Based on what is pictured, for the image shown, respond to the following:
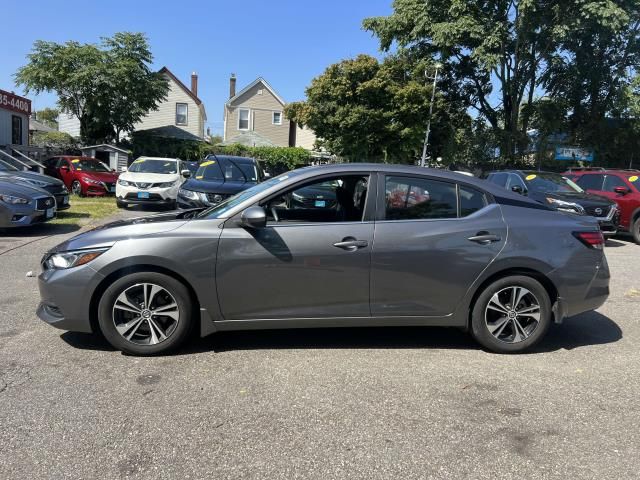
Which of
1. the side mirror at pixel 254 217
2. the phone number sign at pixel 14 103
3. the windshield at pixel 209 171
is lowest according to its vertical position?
the side mirror at pixel 254 217

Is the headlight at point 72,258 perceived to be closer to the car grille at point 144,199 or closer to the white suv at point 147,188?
the white suv at point 147,188

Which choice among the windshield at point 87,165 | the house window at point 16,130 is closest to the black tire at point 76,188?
the windshield at point 87,165

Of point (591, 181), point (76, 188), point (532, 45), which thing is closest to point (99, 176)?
point (76, 188)

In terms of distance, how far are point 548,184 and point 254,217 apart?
9.53m

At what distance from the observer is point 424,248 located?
429cm

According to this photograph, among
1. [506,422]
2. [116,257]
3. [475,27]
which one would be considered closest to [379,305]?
[506,422]

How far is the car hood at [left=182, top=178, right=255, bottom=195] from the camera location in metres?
10.9

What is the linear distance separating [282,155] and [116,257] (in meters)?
34.5

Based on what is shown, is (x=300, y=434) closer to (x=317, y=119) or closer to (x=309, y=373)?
(x=309, y=373)

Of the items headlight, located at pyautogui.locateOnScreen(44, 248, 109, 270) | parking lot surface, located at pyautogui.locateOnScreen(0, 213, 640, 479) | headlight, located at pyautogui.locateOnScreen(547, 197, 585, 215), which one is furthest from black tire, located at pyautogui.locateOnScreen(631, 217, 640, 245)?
headlight, located at pyautogui.locateOnScreen(44, 248, 109, 270)

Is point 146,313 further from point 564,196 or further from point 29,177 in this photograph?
point 29,177

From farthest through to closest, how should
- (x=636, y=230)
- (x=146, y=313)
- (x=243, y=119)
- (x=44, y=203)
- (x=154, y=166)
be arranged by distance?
(x=243, y=119), (x=154, y=166), (x=636, y=230), (x=44, y=203), (x=146, y=313)

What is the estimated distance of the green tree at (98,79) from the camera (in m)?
32.3

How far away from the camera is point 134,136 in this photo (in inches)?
1448
